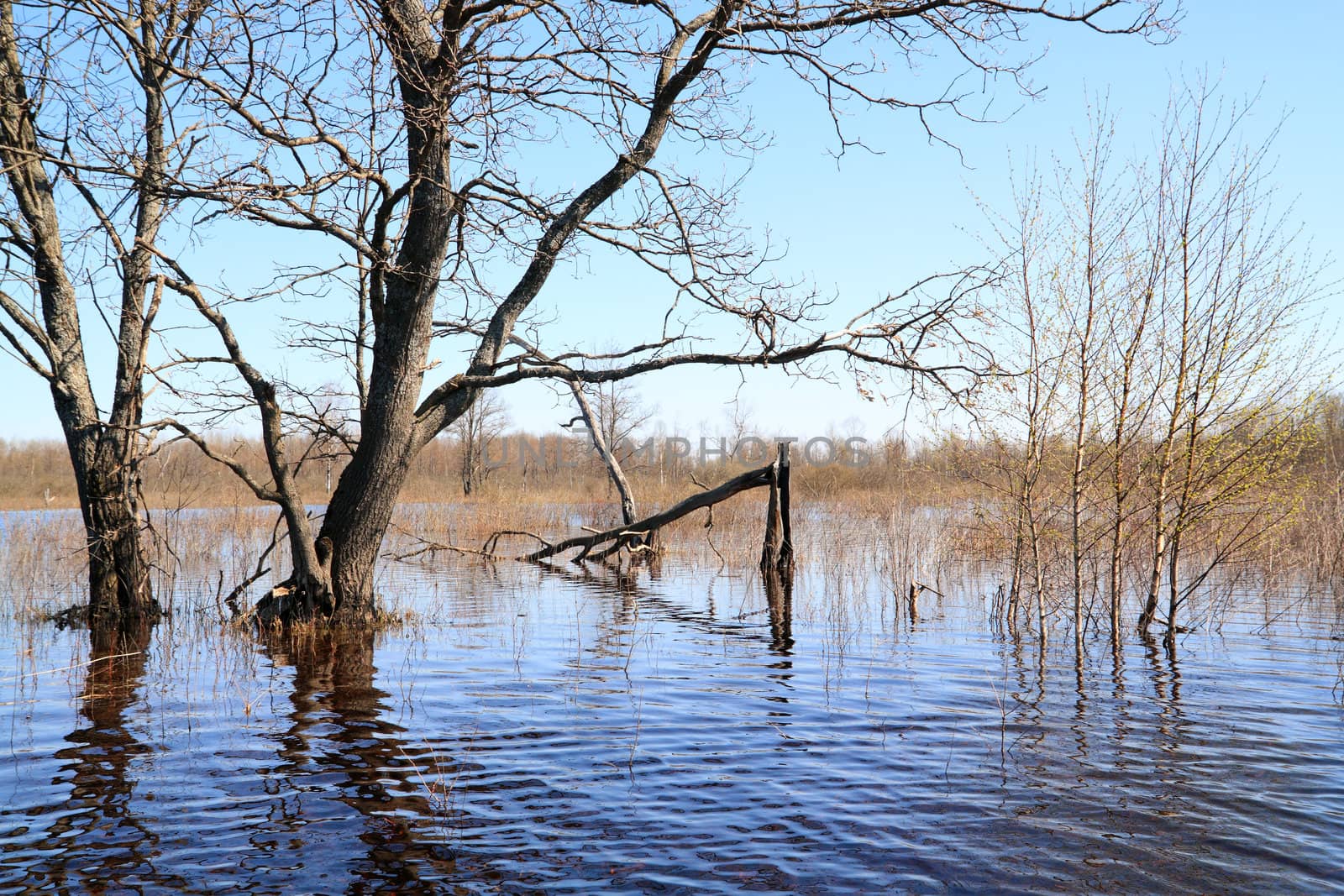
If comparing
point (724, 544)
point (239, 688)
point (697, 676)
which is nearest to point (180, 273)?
point (239, 688)

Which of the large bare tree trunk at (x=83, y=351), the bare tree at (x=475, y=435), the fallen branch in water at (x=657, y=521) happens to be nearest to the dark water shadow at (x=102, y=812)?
the large bare tree trunk at (x=83, y=351)

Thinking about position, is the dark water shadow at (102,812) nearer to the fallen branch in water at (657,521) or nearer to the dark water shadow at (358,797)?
the dark water shadow at (358,797)

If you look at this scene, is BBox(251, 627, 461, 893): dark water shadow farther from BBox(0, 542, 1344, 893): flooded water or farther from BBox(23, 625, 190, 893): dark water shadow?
BBox(23, 625, 190, 893): dark water shadow

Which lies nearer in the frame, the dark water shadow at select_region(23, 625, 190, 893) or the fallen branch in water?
the dark water shadow at select_region(23, 625, 190, 893)

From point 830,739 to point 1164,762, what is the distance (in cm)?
204

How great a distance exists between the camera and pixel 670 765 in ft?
19.2

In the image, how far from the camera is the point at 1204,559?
16031 millimetres

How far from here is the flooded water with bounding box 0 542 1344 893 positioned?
438cm

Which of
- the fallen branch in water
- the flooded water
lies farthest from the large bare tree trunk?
the fallen branch in water

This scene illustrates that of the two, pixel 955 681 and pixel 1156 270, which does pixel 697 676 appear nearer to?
pixel 955 681

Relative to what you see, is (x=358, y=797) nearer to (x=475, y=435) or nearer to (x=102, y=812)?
(x=102, y=812)

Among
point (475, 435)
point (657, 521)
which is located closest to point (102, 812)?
point (657, 521)

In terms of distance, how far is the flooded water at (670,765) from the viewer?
438cm

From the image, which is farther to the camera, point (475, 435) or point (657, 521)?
point (475, 435)
